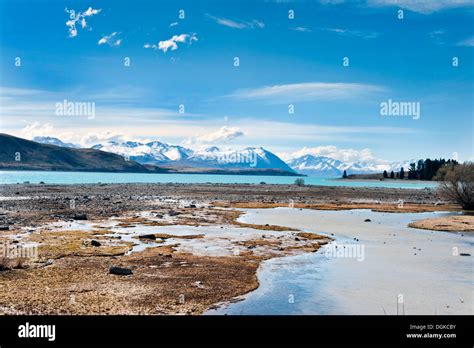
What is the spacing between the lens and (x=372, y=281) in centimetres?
2719

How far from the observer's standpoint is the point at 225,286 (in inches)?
997

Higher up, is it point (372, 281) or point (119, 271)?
point (119, 271)

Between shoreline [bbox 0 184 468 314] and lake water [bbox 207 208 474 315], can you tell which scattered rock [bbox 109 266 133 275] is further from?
lake water [bbox 207 208 474 315]

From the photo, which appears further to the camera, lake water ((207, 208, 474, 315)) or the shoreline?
lake water ((207, 208, 474, 315))

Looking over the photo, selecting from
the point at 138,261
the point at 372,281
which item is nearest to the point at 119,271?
the point at 138,261

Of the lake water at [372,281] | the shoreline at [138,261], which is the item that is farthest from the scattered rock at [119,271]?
the lake water at [372,281]

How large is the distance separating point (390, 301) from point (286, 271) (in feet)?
29.0

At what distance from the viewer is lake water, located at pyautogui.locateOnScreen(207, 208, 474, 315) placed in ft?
70.5

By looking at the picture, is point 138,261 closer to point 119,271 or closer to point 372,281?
point 119,271

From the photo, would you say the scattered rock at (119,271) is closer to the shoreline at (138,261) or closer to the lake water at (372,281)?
the shoreline at (138,261)

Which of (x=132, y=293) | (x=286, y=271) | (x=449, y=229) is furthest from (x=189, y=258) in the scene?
(x=449, y=229)

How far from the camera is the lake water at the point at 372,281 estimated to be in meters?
21.5

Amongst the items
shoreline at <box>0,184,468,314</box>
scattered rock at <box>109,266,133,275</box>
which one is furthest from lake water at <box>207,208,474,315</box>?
scattered rock at <box>109,266,133,275</box>
